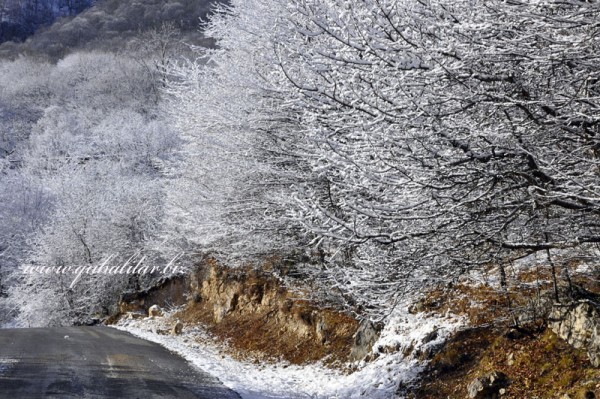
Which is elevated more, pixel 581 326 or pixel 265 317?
pixel 581 326

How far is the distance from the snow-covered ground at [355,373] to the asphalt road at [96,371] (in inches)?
23.2

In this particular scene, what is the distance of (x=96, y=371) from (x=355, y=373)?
495 cm

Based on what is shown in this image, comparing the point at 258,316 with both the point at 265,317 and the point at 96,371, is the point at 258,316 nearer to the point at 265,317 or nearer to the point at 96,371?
the point at 265,317

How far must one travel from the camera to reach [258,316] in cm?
1523

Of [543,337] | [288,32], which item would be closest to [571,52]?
[543,337]

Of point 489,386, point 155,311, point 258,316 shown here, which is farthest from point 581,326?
point 155,311

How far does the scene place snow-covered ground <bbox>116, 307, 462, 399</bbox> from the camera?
27.0ft

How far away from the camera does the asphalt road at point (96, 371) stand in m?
8.48

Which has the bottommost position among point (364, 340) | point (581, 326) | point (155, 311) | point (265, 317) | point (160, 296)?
point (160, 296)

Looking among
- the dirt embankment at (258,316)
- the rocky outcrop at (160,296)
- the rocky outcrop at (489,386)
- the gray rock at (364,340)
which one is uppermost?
the rocky outcrop at (489,386)

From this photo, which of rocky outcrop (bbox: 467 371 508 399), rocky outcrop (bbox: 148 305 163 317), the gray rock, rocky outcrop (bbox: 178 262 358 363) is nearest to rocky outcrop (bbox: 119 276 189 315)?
rocky outcrop (bbox: 148 305 163 317)

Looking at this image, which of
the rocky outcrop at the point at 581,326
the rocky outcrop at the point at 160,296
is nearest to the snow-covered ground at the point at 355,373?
the rocky outcrop at the point at 581,326

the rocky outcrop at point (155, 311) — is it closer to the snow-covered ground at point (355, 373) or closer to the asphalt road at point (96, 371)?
the asphalt road at point (96, 371)

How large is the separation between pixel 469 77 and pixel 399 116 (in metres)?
0.62
